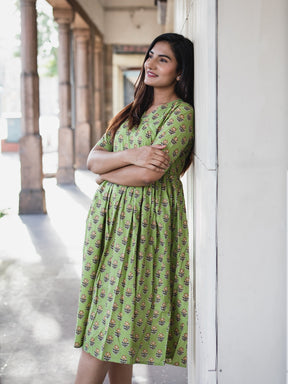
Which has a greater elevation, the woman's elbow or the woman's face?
the woman's face

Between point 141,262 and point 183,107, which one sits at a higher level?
point 183,107

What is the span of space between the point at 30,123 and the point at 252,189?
6428mm

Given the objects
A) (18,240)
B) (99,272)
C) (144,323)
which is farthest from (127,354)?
(18,240)

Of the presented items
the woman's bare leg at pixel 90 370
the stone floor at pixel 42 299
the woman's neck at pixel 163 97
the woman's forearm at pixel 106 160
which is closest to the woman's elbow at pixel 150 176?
the woman's forearm at pixel 106 160

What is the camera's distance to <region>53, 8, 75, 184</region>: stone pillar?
10.4 metres

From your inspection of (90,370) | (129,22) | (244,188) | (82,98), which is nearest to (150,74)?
(244,188)

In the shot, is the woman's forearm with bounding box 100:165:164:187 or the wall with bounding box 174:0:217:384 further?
the woman's forearm with bounding box 100:165:164:187

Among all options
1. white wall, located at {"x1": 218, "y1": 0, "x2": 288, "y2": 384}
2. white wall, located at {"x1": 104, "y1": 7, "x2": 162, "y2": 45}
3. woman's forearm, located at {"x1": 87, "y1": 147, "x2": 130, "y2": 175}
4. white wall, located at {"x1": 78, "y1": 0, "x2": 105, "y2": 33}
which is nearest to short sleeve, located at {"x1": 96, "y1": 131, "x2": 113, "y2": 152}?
woman's forearm, located at {"x1": 87, "y1": 147, "x2": 130, "y2": 175}

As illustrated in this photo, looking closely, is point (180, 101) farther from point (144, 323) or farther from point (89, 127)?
point (89, 127)

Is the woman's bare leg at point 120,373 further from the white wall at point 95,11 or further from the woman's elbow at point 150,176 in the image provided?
the white wall at point 95,11

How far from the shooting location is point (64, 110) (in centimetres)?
1084

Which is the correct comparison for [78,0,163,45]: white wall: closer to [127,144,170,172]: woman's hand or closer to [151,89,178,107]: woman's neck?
[151,89,178,107]: woman's neck

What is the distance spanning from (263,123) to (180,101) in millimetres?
590

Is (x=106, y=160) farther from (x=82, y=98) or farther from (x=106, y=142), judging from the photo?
(x=82, y=98)
